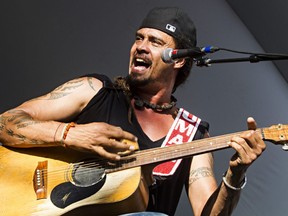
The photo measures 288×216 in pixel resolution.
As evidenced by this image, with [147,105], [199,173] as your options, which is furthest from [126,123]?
[199,173]

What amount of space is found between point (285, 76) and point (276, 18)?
387 mm

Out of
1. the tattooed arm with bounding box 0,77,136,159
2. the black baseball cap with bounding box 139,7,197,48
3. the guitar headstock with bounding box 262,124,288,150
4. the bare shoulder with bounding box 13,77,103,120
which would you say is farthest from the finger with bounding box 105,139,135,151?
the black baseball cap with bounding box 139,7,197,48

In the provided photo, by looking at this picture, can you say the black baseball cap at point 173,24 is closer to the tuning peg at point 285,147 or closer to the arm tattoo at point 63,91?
the arm tattoo at point 63,91

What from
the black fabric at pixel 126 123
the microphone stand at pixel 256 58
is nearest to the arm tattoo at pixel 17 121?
the black fabric at pixel 126 123

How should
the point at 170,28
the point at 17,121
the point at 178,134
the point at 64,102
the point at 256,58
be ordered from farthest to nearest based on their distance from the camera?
the point at 170,28 → the point at 178,134 → the point at 64,102 → the point at 17,121 → the point at 256,58

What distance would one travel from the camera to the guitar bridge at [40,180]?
6.70 feet

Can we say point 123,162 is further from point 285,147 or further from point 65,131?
point 285,147

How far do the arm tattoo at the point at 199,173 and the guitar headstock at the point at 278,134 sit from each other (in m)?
0.55

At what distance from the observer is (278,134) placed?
1949mm

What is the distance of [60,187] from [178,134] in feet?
2.08

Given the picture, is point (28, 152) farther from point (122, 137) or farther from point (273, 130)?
point (273, 130)

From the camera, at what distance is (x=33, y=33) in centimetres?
304

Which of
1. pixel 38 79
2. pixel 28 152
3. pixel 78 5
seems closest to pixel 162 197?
pixel 28 152

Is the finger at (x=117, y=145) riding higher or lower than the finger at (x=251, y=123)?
lower
